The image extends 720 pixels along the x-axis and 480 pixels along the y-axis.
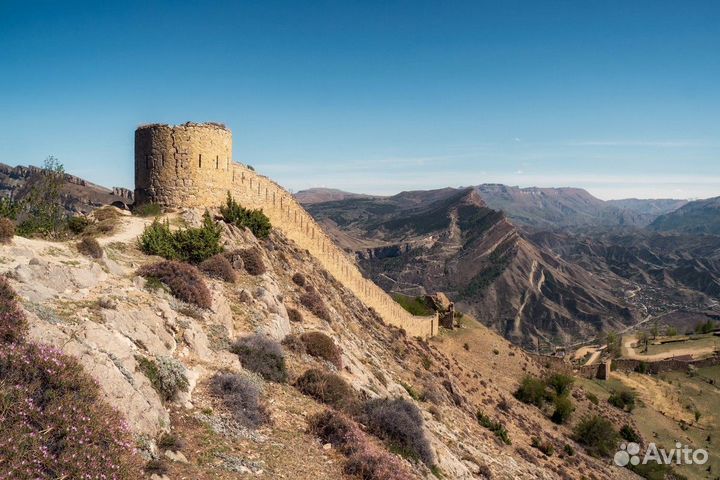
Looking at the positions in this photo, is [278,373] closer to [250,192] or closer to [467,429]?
[467,429]

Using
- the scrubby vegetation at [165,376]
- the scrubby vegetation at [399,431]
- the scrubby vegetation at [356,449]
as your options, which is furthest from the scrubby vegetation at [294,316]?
the scrubby vegetation at [165,376]

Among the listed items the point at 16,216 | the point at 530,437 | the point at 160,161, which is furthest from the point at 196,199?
the point at 530,437

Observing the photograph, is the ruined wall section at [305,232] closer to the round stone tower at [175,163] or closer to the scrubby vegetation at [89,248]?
the round stone tower at [175,163]

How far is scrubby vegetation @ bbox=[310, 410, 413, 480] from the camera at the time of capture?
10.3 m

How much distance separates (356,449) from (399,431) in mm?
2561

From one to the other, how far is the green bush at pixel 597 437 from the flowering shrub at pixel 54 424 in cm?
3798

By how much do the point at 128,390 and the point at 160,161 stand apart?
17.9 meters

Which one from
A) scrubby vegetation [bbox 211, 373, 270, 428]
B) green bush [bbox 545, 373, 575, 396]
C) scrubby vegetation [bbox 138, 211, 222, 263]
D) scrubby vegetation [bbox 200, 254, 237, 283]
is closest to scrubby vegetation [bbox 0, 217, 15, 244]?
scrubby vegetation [bbox 138, 211, 222, 263]

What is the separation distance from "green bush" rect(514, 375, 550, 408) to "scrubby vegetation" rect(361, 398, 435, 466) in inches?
1271

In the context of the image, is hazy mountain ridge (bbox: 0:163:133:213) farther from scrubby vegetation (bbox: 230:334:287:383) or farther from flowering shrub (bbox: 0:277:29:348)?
flowering shrub (bbox: 0:277:29:348)

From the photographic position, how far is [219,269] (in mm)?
19031

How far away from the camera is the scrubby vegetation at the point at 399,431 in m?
13.0

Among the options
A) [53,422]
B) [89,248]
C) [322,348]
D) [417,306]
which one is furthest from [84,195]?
[53,422]

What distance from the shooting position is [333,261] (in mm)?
36094
